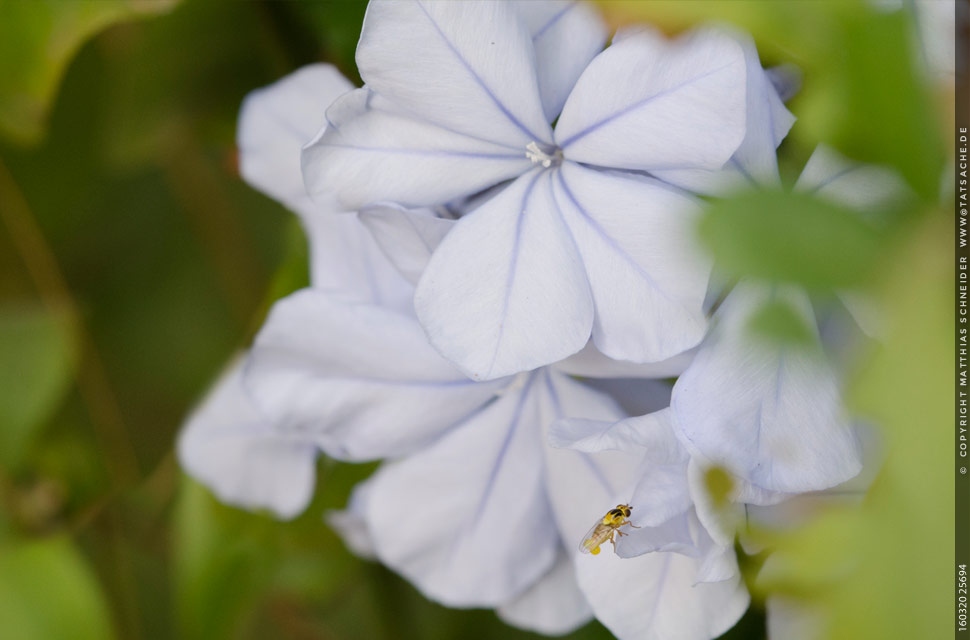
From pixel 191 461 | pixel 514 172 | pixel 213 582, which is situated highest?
pixel 514 172

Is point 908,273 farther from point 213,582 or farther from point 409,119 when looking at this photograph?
point 213,582

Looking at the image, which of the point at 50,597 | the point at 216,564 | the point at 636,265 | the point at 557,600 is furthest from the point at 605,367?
the point at 50,597

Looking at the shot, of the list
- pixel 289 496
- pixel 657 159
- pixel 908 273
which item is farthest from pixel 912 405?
pixel 289 496

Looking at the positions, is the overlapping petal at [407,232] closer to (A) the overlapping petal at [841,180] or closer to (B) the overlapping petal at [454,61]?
(B) the overlapping petal at [454,61]

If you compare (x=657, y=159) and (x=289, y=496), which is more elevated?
(x=657, y=159)

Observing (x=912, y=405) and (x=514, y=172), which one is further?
(x=514, y=172)

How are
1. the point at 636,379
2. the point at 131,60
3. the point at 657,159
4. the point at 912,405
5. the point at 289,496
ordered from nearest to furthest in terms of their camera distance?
the point at 912,405 → the point at 657,159 → the point at 636,379 → the point at 289,496 → the point at 131,60

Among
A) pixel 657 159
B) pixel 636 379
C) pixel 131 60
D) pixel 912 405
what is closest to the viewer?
pixel 912 405
